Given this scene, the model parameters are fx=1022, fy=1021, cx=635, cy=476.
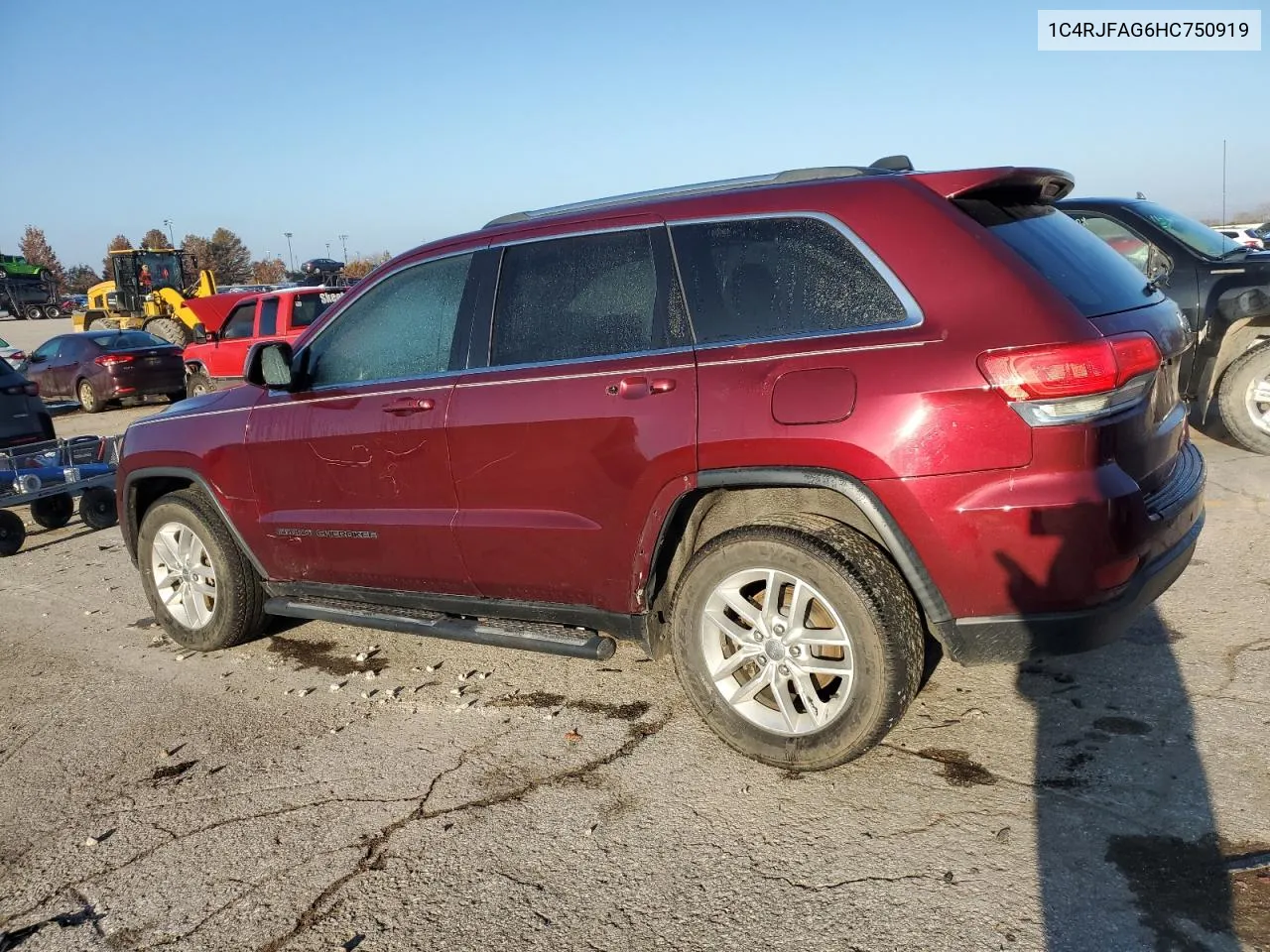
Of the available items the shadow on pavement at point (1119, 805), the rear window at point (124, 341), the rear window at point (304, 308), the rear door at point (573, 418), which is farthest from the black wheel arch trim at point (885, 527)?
the rear window at point (124, 341)

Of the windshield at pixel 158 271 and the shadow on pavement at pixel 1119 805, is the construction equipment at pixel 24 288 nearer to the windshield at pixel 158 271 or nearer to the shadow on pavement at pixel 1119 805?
the windshield at pixel 158 271

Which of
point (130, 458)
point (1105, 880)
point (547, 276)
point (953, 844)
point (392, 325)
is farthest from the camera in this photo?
point (130, 458)

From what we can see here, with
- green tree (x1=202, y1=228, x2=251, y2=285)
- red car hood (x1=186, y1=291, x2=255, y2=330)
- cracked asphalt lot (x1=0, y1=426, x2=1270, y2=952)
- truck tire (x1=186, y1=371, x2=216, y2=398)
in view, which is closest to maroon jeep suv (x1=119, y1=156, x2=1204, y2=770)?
cracked asphalt lot (x1=0, y1=426, x2=1270, y2=952)

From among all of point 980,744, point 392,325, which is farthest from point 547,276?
point 980,744

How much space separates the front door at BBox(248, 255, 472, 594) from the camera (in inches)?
167

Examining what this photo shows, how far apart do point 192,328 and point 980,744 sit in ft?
82.6

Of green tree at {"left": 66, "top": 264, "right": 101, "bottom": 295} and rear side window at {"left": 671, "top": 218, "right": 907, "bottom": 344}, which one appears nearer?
rear side window at {"left": 671, "top": 218, "right": 907, "bottom": 344}

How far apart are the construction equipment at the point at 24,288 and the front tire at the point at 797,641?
5203 centimetres

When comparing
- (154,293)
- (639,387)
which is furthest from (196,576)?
(154,293)

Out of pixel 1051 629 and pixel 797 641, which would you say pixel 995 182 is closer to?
pixel 1051 629

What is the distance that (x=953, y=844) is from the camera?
2.99m

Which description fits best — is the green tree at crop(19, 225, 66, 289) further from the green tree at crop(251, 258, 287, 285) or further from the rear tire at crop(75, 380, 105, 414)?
the rear tire at crop(75, 380, 105, 414)

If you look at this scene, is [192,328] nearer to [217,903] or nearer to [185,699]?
[185,699]

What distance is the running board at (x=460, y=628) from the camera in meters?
3.90
